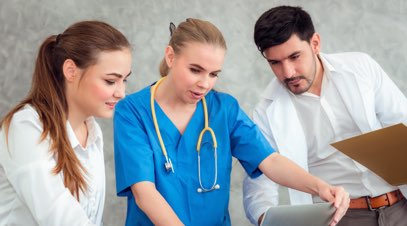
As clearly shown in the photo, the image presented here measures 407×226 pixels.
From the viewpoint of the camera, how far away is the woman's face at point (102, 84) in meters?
1.65

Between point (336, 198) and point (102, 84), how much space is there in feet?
2.08

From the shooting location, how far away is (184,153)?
178cm

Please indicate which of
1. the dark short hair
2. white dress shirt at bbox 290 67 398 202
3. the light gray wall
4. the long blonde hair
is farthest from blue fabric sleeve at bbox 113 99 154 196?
the light gray wall

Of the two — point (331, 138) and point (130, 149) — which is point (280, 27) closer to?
point (331, 138)

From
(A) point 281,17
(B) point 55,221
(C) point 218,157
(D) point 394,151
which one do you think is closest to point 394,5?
(A) point 281,17

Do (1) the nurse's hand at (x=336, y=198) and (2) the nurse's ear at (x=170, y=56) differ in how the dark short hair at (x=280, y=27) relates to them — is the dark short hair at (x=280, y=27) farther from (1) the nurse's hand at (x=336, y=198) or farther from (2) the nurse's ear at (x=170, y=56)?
(1) the nurse's hand at (x=336, y=198)

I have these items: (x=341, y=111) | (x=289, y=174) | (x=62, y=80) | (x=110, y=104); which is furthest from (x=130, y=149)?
(x=341, y=111)

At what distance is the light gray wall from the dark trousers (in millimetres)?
724

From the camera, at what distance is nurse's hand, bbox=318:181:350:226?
156 centimetres

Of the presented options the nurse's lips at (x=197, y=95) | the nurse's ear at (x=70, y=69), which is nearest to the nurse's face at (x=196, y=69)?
the nurse's lips at (x=197, y=95)

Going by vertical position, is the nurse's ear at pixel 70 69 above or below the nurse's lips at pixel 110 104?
above

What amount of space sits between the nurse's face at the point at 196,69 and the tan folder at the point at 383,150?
0.38m

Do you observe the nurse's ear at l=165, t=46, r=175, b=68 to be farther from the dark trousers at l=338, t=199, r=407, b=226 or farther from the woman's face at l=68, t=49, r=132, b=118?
the dark trousers at l=338, t=199, r=407, b=226

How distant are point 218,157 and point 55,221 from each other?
499 mm
